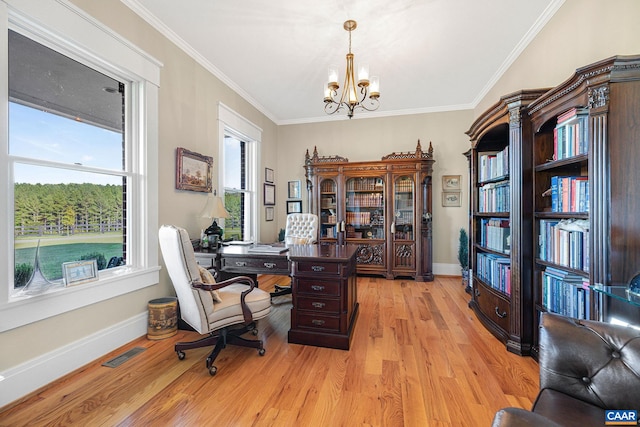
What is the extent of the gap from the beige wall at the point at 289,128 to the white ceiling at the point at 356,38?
200 millimetres

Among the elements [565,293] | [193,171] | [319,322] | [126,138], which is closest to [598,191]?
[565,293]

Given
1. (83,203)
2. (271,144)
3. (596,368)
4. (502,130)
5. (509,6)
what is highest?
(509,6)

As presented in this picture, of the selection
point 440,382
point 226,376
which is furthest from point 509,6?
point 226,376

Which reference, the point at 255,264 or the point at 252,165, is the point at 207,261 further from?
the point at 252,165

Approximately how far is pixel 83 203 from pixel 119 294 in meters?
0.81

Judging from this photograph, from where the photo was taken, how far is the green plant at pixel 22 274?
1797 millimetres

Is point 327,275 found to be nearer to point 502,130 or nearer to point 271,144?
point 502,130

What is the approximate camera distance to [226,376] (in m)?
1.96

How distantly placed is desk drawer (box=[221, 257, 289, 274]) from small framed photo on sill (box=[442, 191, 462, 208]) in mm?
3553

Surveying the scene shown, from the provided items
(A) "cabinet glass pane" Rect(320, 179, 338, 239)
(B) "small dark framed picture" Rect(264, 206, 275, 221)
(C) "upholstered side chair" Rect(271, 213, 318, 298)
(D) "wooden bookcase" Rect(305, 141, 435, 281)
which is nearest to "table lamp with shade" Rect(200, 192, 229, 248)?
(C) "upholstered side chair" Rect(271, 213, 318, 298)

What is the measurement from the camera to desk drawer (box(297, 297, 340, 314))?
2363 mm

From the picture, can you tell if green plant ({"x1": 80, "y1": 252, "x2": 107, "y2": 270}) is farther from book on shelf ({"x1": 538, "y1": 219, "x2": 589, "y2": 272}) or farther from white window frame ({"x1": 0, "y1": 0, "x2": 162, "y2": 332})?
book on shelf ({"x1": 538, "y1": 219, "x2": 589, "y2": 272})

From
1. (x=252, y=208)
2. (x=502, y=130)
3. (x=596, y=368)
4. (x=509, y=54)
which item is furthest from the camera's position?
(x=252, y=208)

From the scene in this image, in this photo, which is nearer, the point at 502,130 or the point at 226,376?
the point at 226,376
